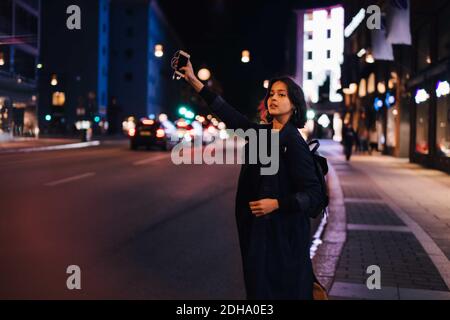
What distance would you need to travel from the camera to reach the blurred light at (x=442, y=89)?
68.0 ft

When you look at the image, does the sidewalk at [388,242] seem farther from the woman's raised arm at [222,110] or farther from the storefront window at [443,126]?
the storefront window at [443,126]

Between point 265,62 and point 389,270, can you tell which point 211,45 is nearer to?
point 389,270

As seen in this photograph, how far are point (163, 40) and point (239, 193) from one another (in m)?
106

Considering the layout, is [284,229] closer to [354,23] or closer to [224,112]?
[224,112]

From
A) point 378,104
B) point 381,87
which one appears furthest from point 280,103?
point 378,104

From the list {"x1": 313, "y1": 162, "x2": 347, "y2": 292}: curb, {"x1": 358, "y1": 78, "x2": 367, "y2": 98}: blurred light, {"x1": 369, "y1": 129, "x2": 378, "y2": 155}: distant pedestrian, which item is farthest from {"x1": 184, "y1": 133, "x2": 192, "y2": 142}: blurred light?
{"x1": 313, "y1": 162, "x2": 347, "y2": 292}: curb

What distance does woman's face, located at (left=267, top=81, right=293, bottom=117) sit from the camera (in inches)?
132

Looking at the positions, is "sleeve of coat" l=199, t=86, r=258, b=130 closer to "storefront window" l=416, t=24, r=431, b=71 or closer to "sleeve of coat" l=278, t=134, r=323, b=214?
"sleeve of coat" l=278, t=134, r=323, b=214

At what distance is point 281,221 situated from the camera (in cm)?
320

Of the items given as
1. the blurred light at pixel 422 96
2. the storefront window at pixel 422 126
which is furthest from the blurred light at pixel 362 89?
the blurred light at pixel 422 96

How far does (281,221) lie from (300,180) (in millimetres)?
248

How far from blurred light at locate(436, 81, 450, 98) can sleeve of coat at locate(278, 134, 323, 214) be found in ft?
62.7

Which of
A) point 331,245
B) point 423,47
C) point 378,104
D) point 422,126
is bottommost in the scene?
point 331,245

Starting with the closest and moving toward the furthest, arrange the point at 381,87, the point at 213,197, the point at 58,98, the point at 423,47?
the point at 213,197
the point at 423,47
the point at 381,87
the point at 58,98
